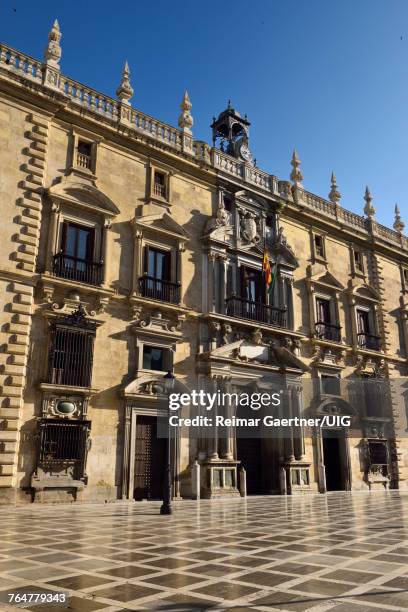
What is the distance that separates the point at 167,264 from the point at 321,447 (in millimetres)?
10536

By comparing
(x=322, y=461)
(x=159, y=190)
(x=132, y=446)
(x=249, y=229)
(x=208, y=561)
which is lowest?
(x=208, y=561)

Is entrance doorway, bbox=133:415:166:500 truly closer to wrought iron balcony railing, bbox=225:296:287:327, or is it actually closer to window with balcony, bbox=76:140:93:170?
wrought iron balcony railing, bbox=225:296:287:327

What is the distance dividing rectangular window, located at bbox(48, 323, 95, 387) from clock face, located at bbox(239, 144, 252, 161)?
1267cm

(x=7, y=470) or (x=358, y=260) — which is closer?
(x=7, y=470)

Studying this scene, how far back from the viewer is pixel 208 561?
22.3ft

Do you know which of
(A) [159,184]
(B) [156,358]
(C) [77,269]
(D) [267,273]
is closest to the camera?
(C) [77,269]

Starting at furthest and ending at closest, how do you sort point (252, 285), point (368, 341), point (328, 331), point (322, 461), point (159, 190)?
1. point (368, 341)
2. point (328, 331)
3. point (252, 285)
4. point (322, 461)
5. point (159, 190)

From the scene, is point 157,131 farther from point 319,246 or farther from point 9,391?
point 9,391

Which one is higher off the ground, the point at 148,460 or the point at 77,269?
the point at 77,269

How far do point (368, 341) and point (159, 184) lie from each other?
13.9 meters

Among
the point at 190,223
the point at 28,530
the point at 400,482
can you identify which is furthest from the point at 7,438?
the point at 400,482

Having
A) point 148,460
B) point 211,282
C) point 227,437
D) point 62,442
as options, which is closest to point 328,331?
point 211,282

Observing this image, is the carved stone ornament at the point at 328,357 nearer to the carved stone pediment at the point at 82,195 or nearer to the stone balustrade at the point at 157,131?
the stone balustrade at the point at 157,131

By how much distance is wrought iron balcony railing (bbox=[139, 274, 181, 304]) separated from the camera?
60.8 ft
